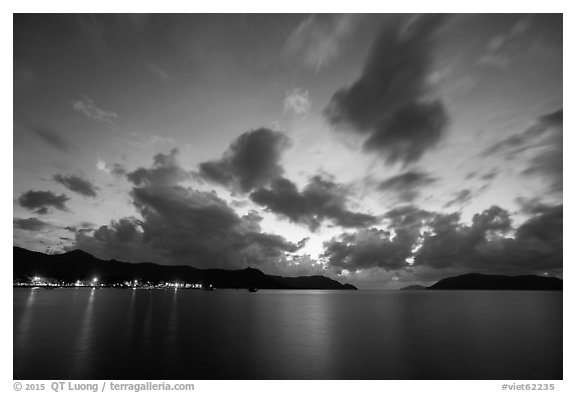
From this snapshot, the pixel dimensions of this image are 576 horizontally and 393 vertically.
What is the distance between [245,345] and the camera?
43594 mm

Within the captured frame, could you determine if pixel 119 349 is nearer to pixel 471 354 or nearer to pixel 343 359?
pixel 343 359

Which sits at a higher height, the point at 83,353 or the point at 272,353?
the point at 272,353

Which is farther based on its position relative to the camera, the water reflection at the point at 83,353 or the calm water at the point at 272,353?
the calm water at the point at 272,353

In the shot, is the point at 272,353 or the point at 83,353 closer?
the point at 83,353

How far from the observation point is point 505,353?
1609 inches

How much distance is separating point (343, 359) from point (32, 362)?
112 ft

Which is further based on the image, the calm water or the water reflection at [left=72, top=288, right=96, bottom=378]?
the calm water
